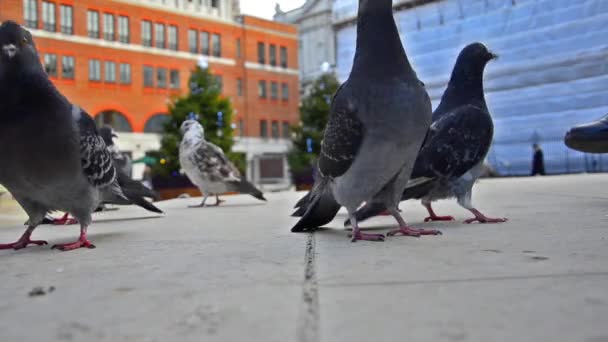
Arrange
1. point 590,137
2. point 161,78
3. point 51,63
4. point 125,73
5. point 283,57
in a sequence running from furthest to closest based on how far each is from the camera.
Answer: point 283,57, point 161,78, point 125,73, point 51,63, point 590,137

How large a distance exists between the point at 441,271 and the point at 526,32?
67.1 feet

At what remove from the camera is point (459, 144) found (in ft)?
11.4

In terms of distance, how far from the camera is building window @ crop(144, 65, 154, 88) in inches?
1112

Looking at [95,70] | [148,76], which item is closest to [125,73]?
[148,76]

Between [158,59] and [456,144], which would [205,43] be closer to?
[158,59]

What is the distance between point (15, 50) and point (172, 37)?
27.7 meters

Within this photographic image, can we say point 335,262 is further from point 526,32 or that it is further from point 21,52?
point 526,32

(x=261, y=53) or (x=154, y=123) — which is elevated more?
(x=261, y=53)

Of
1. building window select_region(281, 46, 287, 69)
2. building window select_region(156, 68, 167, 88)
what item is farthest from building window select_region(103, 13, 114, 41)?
building window select_region(281, 46, 287, 69)

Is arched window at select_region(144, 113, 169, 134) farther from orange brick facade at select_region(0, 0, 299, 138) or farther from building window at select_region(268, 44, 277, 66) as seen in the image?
building window at select_region(268, 44, 277, 66)

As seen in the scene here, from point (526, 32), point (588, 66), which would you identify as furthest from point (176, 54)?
point (588, 66)

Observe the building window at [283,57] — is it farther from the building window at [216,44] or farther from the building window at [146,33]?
the building window at [146,33]

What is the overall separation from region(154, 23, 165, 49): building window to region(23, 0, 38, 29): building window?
6.17 m

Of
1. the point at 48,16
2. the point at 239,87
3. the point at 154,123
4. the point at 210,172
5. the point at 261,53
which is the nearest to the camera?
the point at 210,172
